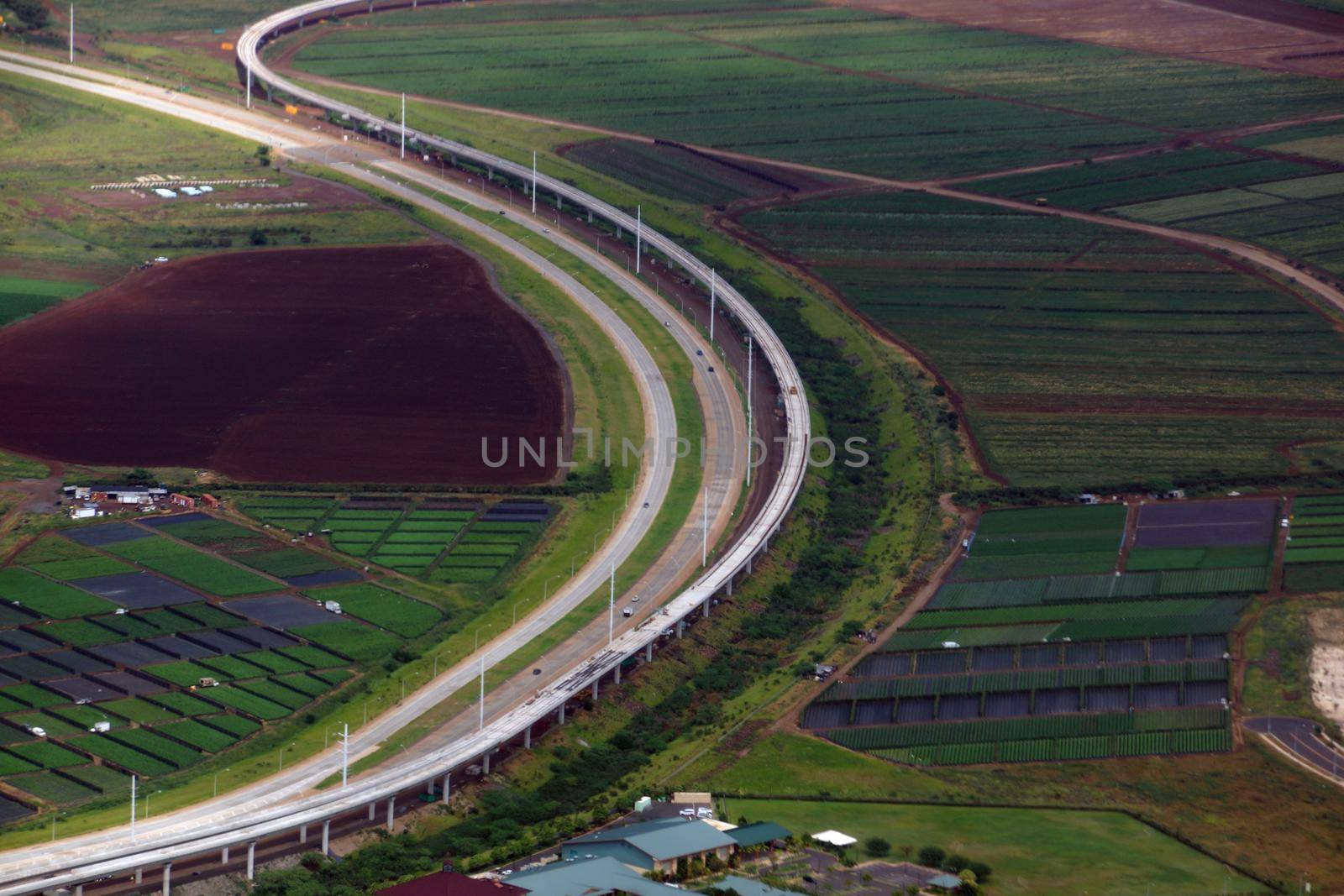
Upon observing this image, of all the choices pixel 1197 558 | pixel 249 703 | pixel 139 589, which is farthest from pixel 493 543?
pixel 1197 558

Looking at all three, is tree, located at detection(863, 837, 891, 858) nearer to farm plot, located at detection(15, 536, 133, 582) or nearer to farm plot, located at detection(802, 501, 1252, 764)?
farm plot, located at detection(802, 501, 1252, 764)

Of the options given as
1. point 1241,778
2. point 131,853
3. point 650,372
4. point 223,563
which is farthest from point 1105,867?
point 650,372

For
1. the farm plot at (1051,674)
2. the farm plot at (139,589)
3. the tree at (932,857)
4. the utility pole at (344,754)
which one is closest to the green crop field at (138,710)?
the utility pole at (344,754)

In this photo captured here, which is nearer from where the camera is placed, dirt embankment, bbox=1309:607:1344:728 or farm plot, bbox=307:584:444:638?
dirt embankment, bbox=1309:607:1344:728

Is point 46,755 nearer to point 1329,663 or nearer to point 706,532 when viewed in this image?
point 706,532

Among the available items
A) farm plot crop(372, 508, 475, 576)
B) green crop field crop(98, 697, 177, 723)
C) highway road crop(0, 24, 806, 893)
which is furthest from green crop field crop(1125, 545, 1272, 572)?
green crop field crop(98, 697, 177, 723)

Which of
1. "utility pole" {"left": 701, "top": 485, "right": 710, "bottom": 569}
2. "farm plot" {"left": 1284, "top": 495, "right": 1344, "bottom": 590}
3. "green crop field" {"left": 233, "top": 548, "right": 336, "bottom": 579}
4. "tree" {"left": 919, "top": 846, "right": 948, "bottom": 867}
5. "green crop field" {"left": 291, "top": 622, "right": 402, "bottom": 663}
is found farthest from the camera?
"utility pole" {"left": 701, "top": 485, "right": 710, "bottom": 569}
